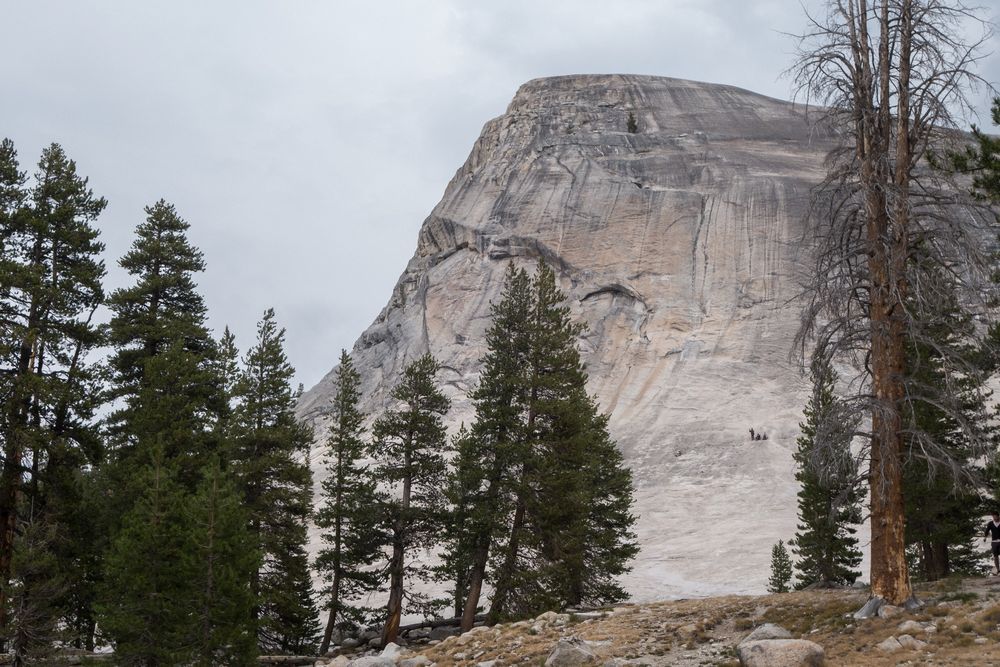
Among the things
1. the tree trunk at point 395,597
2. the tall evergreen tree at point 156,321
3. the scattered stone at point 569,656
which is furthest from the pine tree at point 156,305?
the scattered stone at point 569,656

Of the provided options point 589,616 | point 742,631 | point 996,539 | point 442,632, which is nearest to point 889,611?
point 742,631

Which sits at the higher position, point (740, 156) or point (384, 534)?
point (740, 156)

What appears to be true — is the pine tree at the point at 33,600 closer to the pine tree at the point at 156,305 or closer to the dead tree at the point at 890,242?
the pine tree at the point at 156,305

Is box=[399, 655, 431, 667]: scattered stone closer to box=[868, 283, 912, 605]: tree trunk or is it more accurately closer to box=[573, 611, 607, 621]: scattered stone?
box=[573, 611, 607, 621]: scattered stone

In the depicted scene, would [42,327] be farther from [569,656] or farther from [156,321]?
[569,656]

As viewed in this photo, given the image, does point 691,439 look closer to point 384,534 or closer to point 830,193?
point 384,534

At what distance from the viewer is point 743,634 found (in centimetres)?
1309

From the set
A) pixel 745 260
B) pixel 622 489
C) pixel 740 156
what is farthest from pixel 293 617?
pixel 740 156

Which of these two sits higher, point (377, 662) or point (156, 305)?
point (156, 305)

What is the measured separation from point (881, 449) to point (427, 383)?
596 inches

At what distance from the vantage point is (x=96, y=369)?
75.0ft

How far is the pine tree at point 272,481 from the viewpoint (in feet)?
80.1

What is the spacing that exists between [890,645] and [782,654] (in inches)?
61.2

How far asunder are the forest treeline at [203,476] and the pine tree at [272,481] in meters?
0.07
